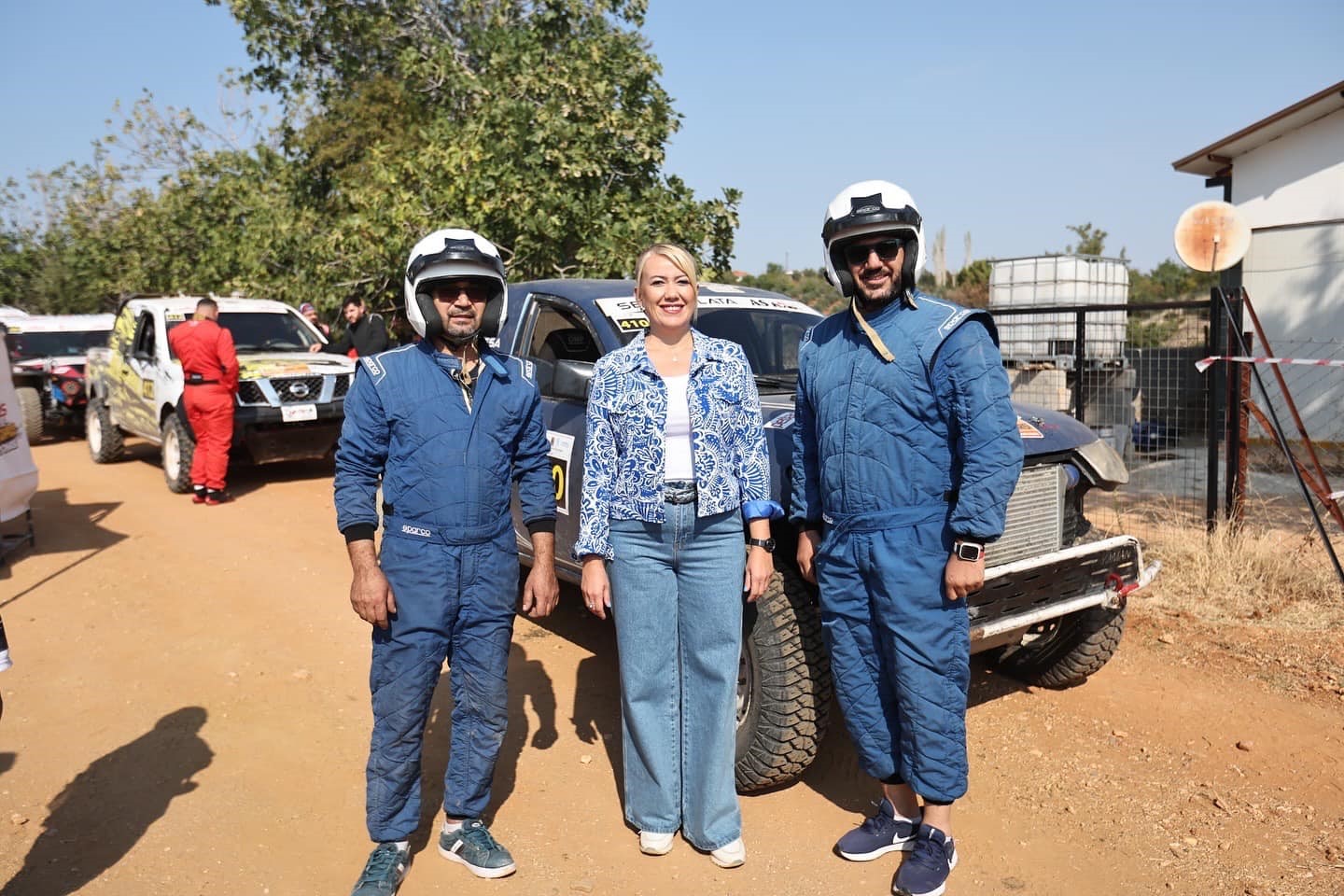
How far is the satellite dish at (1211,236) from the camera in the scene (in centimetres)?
640

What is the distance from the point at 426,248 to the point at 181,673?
3.12 m

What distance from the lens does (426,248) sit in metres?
3.15

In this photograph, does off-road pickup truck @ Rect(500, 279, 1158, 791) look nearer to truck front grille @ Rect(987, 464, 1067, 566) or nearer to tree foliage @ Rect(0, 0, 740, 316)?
Answer: truck front grille @ Rect(987, 464, 1067, 566)

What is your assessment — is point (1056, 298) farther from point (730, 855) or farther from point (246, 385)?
point (730, 855)

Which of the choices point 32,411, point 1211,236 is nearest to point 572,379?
point 1211,236

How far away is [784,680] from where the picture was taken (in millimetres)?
3568

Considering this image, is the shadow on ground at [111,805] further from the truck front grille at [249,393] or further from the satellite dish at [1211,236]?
the satellite dish at [1211,236]

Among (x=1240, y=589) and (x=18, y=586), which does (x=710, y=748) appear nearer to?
(x=1240, y=589)

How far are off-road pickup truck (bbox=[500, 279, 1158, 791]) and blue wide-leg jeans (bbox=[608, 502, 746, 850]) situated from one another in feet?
1.02

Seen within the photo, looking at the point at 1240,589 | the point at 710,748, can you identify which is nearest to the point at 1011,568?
the point at 710,748

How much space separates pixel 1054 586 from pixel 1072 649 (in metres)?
0.93

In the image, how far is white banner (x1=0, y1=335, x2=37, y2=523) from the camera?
7.16 m

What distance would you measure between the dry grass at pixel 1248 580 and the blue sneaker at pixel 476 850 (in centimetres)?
428

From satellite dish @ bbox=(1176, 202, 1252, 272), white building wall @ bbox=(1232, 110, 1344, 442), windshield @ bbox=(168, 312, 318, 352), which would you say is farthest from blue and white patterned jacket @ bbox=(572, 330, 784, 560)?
white building wall @ bbox=(1232, 110, 1344, 442)
